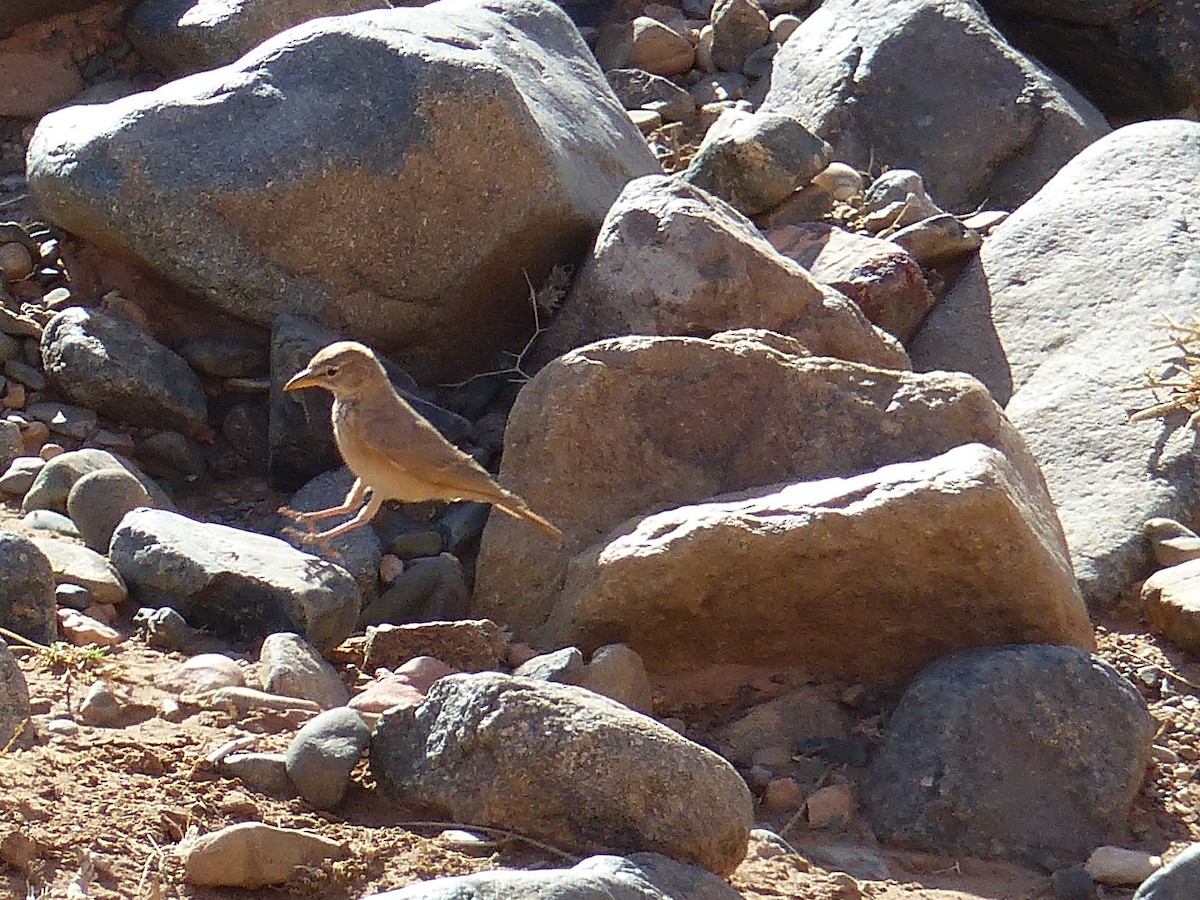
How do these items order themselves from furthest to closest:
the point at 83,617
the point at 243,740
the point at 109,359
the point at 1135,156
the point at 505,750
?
the point at 1135,156 → the point at 109,359 → the point at 83,617 → the point at 243,740 → the point at 505,750

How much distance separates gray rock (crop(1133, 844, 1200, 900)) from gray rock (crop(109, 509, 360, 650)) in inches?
106

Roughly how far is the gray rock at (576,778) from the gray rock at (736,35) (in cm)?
816

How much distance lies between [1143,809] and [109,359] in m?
4.47

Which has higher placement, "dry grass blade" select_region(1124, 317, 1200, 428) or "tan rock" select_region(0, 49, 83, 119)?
"tan rock" select_region(0, 49, 83, 119)

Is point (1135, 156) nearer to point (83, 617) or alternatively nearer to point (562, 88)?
point (562, 88)

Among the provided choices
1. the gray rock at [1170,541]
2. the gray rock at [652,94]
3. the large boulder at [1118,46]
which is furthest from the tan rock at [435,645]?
the large boulder at [1118,46]

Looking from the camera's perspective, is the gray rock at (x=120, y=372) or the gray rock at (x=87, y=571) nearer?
the gray rock at (x=87, y=571)

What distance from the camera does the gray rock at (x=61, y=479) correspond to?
21.2 feet

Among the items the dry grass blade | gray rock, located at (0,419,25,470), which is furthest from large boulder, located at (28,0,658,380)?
the dry grass blade

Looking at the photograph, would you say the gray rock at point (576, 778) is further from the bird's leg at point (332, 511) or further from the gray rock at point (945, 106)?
the gray rock at point (945, 106)

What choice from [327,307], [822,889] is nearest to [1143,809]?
[822,889]

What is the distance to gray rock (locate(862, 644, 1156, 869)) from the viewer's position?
5.21m

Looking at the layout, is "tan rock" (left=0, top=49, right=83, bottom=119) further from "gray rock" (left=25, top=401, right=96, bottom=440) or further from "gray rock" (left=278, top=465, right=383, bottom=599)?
"gray rock" (left=278, top=465, right=383, bottom=599)

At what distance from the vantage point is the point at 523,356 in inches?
306
